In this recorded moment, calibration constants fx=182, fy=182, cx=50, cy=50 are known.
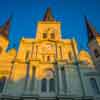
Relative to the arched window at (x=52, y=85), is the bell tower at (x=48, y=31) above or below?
above

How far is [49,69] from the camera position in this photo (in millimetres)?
17656

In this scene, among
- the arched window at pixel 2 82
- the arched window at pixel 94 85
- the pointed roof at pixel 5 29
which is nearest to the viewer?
the arched window at pixel 94 85

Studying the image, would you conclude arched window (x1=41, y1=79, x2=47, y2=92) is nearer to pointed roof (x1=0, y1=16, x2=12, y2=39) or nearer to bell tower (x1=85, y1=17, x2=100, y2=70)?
bell tower (x1=85, y1=17, x2=100, y2=70)

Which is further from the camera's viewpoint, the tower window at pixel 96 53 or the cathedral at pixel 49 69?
the tower window at pixel 96 53

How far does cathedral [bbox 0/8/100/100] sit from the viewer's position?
1500cm

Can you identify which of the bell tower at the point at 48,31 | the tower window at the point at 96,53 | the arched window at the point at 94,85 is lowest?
the arched window at the point at 94,85

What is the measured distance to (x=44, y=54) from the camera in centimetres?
1927

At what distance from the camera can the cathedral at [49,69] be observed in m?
15.0

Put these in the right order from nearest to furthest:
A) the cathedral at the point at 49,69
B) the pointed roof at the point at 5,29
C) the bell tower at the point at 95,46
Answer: the cathedral at the point at 49,69
the bell tower at the point at 95,46
the pointed roof at the point at 5,29

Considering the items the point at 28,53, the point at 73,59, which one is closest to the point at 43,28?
the point at 28,53

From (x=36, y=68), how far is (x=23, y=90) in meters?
2.58

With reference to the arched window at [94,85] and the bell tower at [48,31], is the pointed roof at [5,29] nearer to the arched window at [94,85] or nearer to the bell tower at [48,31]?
the bell tower at [48,31]

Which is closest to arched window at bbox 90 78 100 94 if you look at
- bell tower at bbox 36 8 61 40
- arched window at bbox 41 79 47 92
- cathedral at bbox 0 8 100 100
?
cathedral at bbox 0 8 100 100

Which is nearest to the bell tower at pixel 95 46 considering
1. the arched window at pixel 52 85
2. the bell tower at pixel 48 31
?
the bell tower at pixel 48 31
